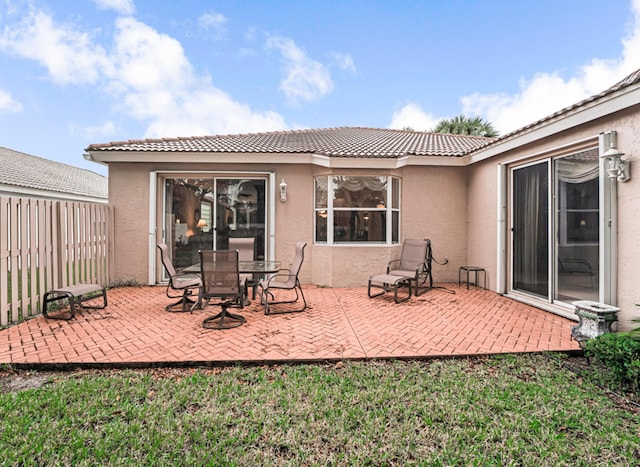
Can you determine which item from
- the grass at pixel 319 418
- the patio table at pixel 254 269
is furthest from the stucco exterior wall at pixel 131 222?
the grass at pixel 319 418

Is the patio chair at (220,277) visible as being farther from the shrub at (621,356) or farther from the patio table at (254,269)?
the shrub at (621,356)

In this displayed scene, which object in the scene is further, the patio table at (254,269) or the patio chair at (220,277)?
the patio table at (254,269)

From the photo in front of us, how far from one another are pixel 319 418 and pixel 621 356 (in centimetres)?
311

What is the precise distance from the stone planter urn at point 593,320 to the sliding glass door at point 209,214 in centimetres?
665

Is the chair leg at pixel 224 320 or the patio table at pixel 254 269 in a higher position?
the patio table at pixel 254 269

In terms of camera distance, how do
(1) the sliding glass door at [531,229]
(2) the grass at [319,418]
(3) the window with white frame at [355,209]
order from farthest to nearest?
(3) the window with white frame at [355,209], (1) the sliding glass door at [531,229], (2) the grass at [319,418]

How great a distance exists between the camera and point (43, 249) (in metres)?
5.55

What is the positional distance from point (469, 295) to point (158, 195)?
8.26 meters

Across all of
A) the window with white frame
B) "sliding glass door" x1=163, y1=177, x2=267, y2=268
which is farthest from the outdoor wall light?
the window with white frame

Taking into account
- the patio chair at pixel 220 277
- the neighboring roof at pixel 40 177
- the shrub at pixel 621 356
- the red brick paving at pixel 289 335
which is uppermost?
the neighboring roof at pixel 40 177

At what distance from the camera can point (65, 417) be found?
2.54m

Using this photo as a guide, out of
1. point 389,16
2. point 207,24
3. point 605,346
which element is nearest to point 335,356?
point 605,346

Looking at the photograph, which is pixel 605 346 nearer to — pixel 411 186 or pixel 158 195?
pixel 411 186

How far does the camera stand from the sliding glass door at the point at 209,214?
27.1 feet
